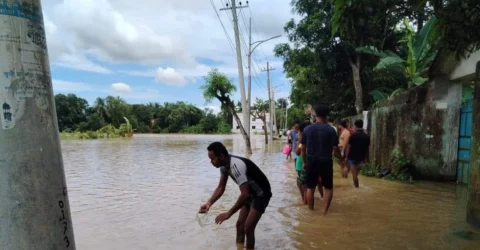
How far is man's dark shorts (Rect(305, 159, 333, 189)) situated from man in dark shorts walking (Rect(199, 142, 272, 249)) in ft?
6.74

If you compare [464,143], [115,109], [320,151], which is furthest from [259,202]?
[115,109]

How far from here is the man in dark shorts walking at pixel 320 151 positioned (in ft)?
21.5

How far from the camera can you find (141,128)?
8831 centimetres

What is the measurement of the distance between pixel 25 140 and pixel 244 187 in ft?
9.08

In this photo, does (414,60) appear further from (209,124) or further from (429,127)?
(209,124)

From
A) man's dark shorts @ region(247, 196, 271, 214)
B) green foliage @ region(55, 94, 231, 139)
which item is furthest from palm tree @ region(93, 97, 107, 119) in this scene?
man's dark shorts @ region(247, 196, 271, 214)

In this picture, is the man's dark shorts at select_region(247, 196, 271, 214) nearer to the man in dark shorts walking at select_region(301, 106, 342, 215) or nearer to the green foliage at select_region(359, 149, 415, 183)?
the man in dark shorts walking at select_region(301, 106, 342, 215)

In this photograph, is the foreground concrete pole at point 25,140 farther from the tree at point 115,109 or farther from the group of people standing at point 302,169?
the tree at point 115,109

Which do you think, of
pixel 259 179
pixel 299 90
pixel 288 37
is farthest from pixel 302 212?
pixel 299 90

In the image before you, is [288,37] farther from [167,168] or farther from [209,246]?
[209,246]

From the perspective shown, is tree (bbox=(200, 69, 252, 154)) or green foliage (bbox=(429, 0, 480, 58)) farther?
tree (bbox=(200, 69, 252, 154))

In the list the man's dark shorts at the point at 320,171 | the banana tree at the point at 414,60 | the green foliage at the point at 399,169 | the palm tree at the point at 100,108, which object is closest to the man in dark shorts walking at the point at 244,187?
the man's dark shorts at the point at 320,171

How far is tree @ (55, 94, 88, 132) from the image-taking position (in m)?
80.5

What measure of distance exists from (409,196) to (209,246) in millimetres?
5056
